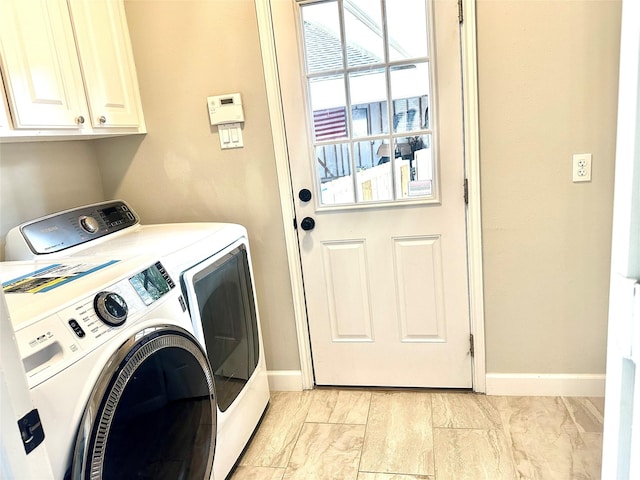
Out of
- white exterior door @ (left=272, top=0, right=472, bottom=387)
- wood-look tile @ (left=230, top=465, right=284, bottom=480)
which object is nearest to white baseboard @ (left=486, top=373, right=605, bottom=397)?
white exterior door @ (left=272, top=0, right=472, bottom=387)

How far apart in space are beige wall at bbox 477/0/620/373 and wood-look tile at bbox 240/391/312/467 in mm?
961

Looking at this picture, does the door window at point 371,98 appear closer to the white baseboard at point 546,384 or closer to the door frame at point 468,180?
the door frame at point 468,180

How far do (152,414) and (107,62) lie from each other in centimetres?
153

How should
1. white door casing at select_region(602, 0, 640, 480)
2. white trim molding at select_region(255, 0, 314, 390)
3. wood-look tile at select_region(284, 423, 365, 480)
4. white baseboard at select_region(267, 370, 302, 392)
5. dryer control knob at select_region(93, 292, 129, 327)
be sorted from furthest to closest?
1. white baseboard at select_region(267, 370, 302, 392)
2. white trim molding at select_region(255, 0, 314, 390)
3. wood-look tile at select_region(284, 423, 365, 480)
4. dryer control knob at select_region(93, 292, 129, 327)
5. white door casing at select_region(602, 0, 640, 480)

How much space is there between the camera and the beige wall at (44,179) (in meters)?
1.78

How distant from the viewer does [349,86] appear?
6.46 ft

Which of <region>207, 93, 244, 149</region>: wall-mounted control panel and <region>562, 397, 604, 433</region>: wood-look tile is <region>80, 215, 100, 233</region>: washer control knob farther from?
<region>562, 397, 604, 433</region>: wood-look tile

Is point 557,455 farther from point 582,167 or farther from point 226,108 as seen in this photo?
point 226,108

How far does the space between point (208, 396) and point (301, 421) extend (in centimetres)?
76

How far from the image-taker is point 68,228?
179 centimetres

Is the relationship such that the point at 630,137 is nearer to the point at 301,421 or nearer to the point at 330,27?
the point at 330,27

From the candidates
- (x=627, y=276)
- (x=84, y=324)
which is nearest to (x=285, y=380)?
(x=84, y=324)

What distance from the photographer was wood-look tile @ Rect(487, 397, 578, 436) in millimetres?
1879

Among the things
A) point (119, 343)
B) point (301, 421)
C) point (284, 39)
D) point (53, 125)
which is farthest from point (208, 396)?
point (284, 39)
